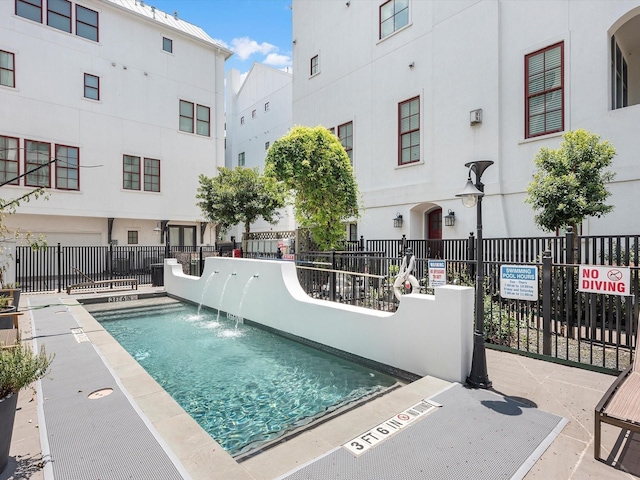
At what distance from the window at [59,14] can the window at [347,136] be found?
15641 millimetres

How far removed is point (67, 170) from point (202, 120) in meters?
8.86

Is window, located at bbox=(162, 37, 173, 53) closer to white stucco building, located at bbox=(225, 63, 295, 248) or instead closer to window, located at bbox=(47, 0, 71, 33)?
window, located at bbox=(47, 0, 71, 33)

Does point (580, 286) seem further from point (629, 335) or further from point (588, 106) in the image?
point (588, 106)

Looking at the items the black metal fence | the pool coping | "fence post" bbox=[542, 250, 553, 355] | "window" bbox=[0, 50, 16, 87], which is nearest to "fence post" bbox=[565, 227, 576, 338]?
the black metal fence

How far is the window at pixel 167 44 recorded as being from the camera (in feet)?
74.4

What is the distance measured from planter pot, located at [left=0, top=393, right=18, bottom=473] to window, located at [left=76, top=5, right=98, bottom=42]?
23.5m

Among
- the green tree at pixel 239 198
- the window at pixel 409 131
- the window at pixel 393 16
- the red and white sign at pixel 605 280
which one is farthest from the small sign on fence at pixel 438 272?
the green tree at pixel 239 198

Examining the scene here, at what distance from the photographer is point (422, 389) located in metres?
4.38

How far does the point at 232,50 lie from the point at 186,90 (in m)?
4.73

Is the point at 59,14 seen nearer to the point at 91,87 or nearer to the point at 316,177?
the point at 91,87

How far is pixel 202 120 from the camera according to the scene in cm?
2453

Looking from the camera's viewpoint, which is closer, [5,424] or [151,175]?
[5,424]

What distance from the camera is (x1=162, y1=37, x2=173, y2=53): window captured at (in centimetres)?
2269

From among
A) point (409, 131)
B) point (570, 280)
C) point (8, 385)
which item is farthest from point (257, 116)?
point (8, 385)
